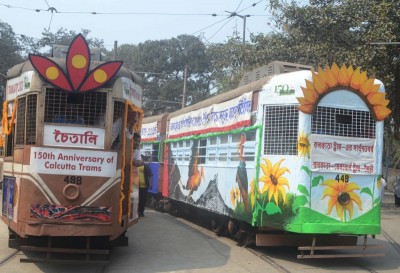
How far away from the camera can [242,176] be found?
9.15 meters

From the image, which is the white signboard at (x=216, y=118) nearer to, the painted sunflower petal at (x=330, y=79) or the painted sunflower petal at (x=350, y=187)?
the painted sunflower petal at (x=330, y=79)

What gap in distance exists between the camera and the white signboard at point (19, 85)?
7.18 m

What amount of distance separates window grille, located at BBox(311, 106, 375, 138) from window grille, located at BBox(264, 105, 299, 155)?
1.03ft

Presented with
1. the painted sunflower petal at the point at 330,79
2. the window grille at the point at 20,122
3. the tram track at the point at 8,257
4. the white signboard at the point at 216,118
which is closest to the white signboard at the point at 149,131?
the white signboard at the point at 216,118

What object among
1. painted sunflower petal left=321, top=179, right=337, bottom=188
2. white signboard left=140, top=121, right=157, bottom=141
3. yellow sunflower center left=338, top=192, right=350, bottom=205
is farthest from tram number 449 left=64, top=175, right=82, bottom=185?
white signboard left=140, top=121, right=157, bottom=141

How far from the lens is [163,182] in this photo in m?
15.0

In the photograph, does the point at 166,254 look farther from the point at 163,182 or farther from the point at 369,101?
the point at 163,182

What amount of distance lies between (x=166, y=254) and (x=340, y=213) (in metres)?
3.00

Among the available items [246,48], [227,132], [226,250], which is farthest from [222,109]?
[246,48]

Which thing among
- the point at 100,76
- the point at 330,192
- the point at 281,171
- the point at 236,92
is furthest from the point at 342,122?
the point at 100,76

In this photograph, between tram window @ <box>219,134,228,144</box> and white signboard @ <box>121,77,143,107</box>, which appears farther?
tram window @ <box>219,134,228,144</box>

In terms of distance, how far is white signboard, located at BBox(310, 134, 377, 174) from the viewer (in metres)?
8.01

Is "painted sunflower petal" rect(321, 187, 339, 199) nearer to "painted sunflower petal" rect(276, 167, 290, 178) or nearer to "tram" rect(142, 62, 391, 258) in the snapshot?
"tram" rect(142, 62, 391, 258)

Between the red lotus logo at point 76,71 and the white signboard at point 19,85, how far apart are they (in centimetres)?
29
